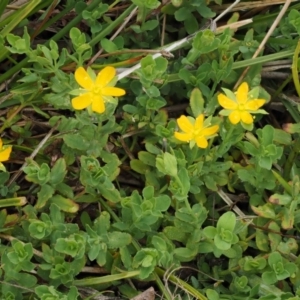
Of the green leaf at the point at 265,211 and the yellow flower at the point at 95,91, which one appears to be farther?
the green leaf at the point at 265,211

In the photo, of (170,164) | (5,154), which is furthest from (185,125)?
(5,154)

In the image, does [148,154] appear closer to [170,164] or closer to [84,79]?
[170,164]

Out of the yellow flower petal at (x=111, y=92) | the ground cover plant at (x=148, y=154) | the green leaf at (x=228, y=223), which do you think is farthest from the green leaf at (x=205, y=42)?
the green leaf at (x=228, y=223)

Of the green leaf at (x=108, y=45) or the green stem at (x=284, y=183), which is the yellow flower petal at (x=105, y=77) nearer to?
the green leaf at (x=108, y=45)

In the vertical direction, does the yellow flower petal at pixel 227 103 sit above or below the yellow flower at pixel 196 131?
above

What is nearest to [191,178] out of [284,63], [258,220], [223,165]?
[223,165]

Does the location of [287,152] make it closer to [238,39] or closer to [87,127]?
[238,39]

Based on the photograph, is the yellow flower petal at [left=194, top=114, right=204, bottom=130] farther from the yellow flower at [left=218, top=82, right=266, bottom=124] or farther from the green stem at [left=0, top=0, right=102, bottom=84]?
the green stem at [left=0, top=0, right=102, bottom=84]
